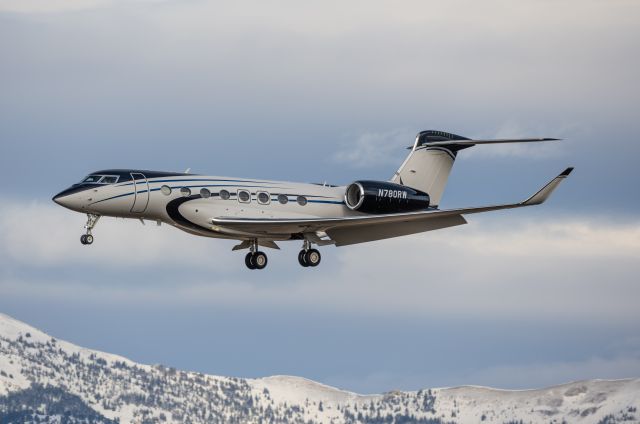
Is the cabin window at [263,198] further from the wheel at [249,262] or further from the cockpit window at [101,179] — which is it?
the cockpit window at [101,179]

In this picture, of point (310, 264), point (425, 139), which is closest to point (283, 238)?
point (310, 264)

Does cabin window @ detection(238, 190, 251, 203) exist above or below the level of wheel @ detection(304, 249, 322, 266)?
above

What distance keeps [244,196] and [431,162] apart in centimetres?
1226

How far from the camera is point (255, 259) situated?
6488 cm

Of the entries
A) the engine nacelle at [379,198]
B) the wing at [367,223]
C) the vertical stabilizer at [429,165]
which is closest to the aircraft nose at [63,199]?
the wing at [367,223]

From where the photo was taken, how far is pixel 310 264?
65000 mm

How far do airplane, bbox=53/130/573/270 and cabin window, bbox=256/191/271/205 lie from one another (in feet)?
0.15

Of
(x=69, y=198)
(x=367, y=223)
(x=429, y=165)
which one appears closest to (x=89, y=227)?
(x=69, y=198)

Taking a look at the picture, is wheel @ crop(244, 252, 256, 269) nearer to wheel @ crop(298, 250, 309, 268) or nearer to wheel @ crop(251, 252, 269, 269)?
wheel @ crop(251, 252, 269, 269)

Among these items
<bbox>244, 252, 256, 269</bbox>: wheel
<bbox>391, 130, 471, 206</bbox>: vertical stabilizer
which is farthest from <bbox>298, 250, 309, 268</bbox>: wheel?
<bbox>391, 130, 471, 206</bbox>: vertical stabilizer

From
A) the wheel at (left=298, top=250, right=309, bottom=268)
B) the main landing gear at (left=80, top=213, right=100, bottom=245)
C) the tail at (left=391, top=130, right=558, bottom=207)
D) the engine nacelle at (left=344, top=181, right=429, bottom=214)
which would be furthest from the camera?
the tail at (left=391, top=130, right=558, bottom=207)

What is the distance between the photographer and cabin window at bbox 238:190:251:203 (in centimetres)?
6312

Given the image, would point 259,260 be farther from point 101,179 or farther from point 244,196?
point 101,179

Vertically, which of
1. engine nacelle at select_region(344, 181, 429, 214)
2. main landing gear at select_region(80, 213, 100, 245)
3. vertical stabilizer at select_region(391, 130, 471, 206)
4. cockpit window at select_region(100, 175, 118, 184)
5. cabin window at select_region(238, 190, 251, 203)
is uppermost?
vertical stabilizer at select_region(391, 130, 471, 206)
